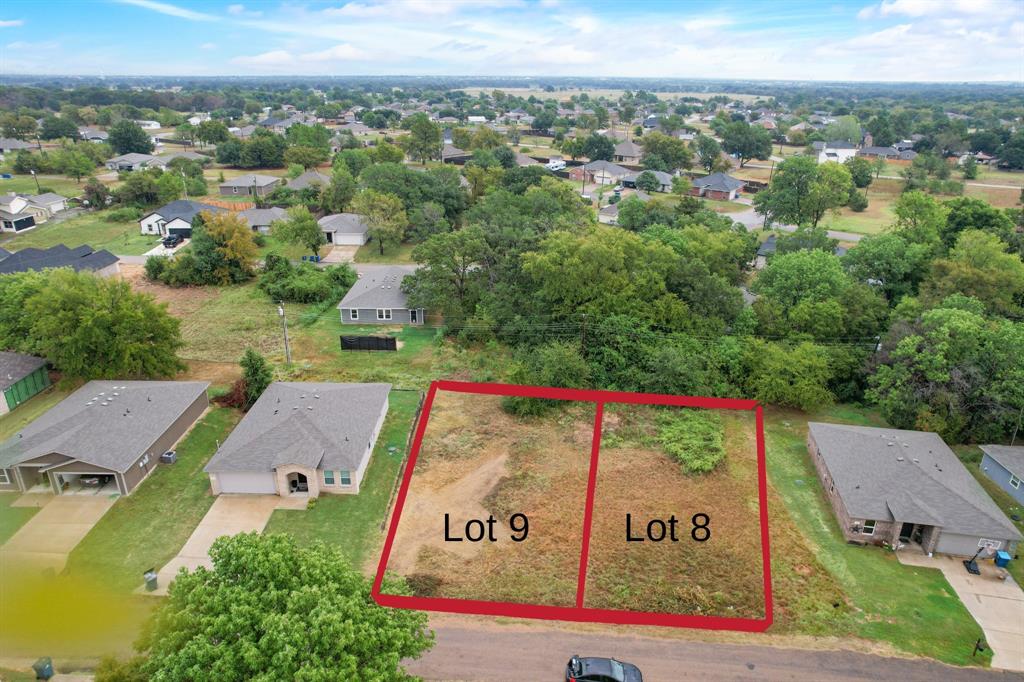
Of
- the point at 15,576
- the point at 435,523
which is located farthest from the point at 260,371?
the point at 15,576

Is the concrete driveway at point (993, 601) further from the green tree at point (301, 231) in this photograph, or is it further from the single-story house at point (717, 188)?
the single-story house at point (717, 188)

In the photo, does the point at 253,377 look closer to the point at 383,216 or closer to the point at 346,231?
the point at 383,216

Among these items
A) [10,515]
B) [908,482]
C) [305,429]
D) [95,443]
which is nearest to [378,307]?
[305,429]

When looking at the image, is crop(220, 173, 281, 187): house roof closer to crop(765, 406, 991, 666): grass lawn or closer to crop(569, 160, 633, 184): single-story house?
crop(569, 160, 633, 184): single-story house

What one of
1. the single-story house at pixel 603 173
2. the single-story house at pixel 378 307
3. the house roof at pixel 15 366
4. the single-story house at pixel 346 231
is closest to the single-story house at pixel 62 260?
the house roof at pixel 15 366

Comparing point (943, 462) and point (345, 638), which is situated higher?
point (345, 638)

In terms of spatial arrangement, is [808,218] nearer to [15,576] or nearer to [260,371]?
[260,371]

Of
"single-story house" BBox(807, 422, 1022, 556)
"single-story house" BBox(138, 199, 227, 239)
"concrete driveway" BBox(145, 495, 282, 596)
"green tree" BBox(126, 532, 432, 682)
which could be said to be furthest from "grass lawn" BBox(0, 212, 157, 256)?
"single-story house" BBox(807, 422, 1022, 556)

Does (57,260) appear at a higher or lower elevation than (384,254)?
higher
